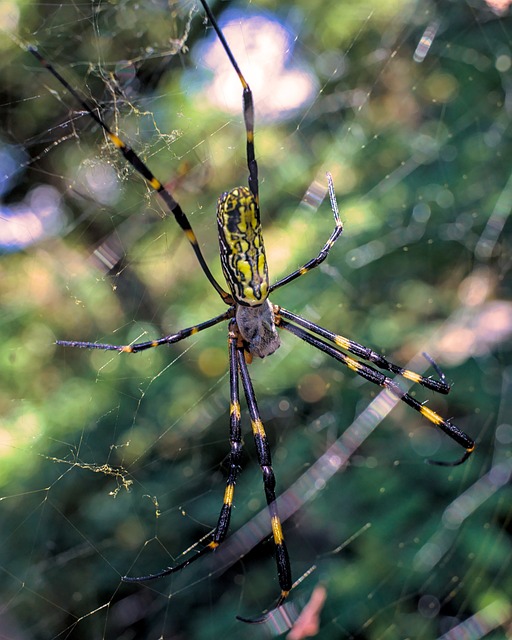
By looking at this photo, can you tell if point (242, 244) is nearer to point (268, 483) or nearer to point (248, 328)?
point (248, 328)

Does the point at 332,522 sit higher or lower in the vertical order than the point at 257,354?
lower

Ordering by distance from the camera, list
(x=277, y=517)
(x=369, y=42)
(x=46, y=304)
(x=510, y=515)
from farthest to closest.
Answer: (x=369, y=42) → (x=46, y=304) → (x=510, y=515) → (x=277, y=517)

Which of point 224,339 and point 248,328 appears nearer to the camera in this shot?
point 248,328

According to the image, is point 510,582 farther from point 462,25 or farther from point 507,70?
point 462,25

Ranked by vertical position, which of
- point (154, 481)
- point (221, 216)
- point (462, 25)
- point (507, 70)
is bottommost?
point (154, 481)

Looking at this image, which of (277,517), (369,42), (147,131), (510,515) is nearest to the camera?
(277,517)

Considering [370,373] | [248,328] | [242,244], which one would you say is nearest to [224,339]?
[248,328]

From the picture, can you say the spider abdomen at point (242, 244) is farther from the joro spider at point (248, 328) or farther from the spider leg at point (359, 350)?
the spider leg at point (359, 350)

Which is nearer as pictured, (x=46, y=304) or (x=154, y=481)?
(x=154, y=481)

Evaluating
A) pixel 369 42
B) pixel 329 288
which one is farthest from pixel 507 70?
pixel 329 288
